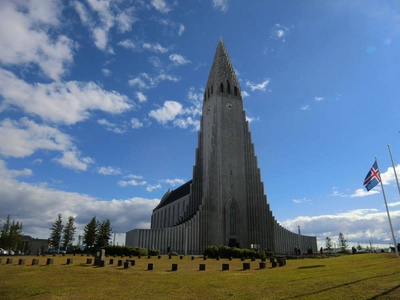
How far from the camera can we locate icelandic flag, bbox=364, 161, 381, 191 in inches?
1176

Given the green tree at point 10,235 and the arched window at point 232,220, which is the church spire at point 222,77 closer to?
the arched window at point 232,220

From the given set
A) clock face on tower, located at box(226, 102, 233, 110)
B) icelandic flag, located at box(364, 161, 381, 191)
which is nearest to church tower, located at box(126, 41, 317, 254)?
clock face on tower, located at box(226, 102, 233, 110)

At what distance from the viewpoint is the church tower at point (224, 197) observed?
56500 millimetres

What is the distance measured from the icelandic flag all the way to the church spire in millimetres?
42248

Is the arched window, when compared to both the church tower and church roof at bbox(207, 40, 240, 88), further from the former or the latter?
church roof at bbox(207, 40, 240, 88)

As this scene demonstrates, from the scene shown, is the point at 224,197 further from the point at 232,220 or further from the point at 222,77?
the point at 222,77

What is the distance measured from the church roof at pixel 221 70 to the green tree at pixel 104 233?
4703 cm

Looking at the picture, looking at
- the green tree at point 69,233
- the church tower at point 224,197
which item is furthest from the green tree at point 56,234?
the church tower at point 224,197

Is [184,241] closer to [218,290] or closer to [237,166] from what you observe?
[237,166]

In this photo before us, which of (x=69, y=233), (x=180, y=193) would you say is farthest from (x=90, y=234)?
(x=180, y=193)

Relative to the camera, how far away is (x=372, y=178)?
30172 millimetres

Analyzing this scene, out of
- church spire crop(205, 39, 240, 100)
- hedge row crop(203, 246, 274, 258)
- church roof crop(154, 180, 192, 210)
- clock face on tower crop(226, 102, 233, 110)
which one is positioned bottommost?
hedge row crop(203, 246, 274, 258)

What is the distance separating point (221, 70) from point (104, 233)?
2060 inches

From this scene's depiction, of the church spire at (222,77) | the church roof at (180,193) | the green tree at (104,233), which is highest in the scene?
the church spire at (222,77)
